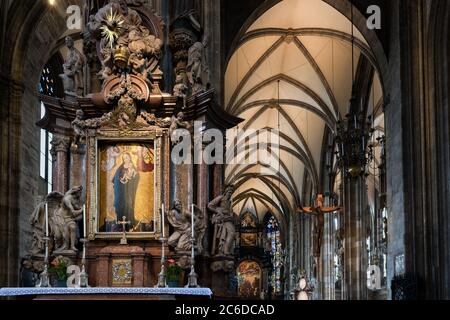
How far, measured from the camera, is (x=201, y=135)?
460 inches

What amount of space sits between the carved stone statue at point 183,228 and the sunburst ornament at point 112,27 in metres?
2.30

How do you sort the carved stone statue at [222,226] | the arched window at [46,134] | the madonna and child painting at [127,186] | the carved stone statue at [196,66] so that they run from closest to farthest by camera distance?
the madonna and child painting at [127,186], the carved stone statue at [222,226], the carved stone statue at [196,66], the arched window at [46,134]

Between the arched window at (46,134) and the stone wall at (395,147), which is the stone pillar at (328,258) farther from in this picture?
the stone wall at (395,147)

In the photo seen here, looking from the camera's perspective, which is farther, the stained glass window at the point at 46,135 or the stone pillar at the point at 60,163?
the stained glass window at the point at 46,135

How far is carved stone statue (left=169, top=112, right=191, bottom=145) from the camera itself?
11.5 meters

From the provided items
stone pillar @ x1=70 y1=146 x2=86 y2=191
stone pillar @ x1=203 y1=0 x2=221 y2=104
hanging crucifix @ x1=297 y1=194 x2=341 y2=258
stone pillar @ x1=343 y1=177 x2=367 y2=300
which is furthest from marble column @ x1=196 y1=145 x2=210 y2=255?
stone pillar @ x1=343 y1=177 x2=367 y2=300

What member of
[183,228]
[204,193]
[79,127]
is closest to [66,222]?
[79,127]

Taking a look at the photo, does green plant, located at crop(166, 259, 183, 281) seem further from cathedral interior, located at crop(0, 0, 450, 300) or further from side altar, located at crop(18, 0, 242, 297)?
side altar, located at crop(18, 0, 242, 297)

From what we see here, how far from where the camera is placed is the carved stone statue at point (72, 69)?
11.6 metres

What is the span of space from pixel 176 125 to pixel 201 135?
1.22ft

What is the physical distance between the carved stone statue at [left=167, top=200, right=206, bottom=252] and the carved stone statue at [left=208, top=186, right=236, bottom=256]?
1.52ft

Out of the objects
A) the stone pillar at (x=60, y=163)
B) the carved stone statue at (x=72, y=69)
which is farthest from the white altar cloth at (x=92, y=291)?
the carved stone statue at (x=72, y=69)
